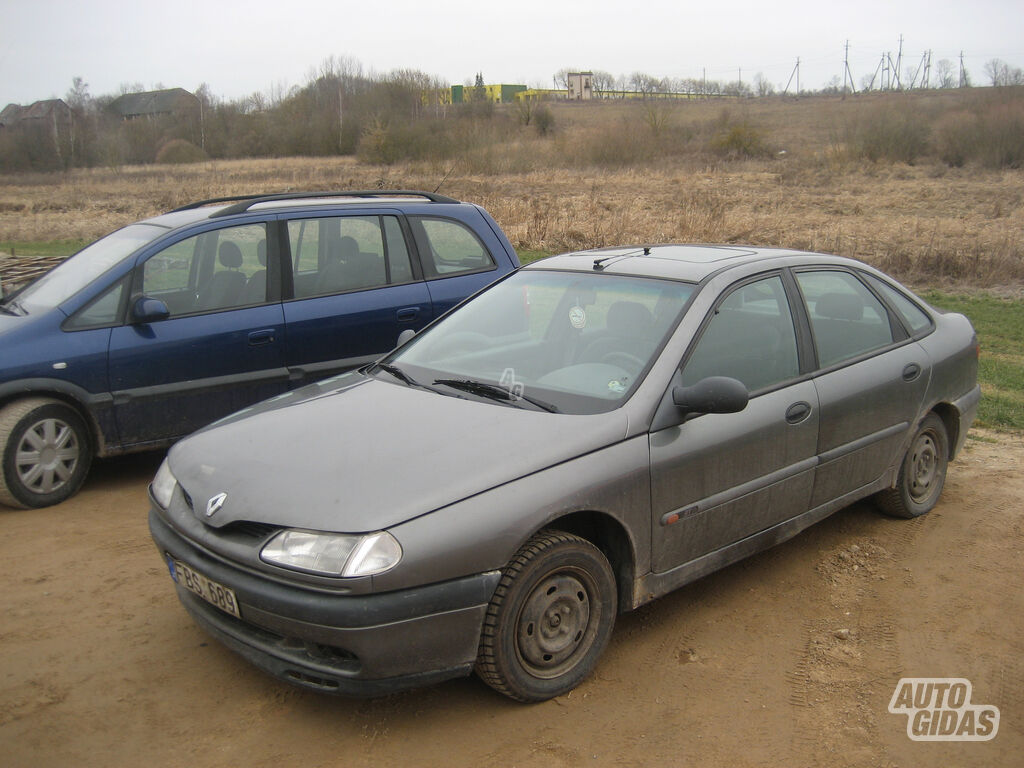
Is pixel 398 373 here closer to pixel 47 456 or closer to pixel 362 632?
pixel 362 632

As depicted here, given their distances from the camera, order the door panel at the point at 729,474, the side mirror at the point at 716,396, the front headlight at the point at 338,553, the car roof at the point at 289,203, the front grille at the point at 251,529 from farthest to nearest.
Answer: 1. the car roof at the point at 289,203
2. the door panel at the point at 729,474
3. the side mirror at the point at 716,396
4. the front grille at the point at 251,529
5. the front headlight at the point at 338,553

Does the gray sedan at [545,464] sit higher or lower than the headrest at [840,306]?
lower

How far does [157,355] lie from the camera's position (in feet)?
18.5

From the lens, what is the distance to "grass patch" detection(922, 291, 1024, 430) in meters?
7.21

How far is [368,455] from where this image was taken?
3348 millimetres

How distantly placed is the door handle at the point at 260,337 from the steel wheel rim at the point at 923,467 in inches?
160

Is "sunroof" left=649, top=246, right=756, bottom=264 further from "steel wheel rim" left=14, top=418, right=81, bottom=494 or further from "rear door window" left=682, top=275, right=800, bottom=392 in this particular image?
"steel wheel rim" left=14, top=418, right=81, bottom=494

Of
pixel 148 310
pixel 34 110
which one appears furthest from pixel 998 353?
pixel 34 110

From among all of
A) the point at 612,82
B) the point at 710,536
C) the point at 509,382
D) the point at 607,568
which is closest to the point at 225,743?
the point at 607,568

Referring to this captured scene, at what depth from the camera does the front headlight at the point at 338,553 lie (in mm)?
2881

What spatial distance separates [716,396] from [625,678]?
1.16 meters

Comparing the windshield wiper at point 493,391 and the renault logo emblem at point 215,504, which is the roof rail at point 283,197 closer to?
the windshield wiper at point 493,391

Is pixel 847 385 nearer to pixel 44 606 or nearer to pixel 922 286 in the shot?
pixel 44 606

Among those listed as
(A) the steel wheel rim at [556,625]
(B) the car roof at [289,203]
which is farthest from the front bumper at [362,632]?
(B) the car roof at [289,203]
